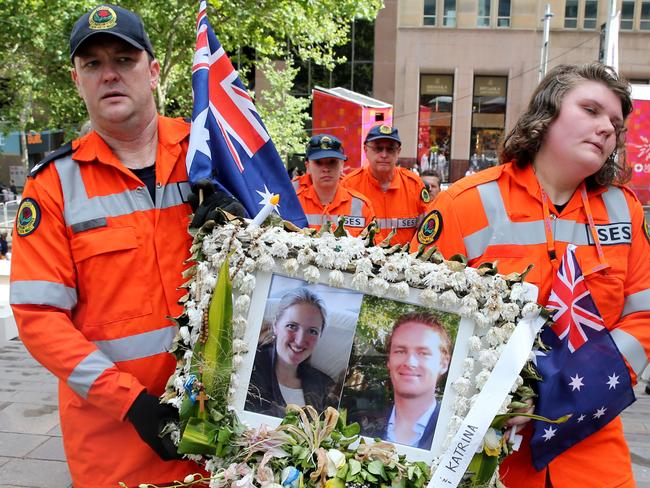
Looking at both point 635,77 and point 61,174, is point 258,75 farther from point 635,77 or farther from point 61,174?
point 61,174

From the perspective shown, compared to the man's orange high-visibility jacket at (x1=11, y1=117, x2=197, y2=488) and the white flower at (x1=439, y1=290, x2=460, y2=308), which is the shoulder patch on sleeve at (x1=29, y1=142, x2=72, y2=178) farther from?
the white flower at (x1=439, y1=290, x2=460, y2=308)

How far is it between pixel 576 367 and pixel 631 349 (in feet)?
0.94

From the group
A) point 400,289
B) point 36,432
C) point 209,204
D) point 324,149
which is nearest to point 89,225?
point 209,204

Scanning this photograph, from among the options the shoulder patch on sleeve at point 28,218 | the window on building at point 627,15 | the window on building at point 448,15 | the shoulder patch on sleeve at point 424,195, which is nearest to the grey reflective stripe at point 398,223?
the shoulder patch on sleeve at point 424,195

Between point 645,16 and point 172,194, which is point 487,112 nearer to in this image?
point 645,16

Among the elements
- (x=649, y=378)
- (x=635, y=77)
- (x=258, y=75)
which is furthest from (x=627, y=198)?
(x=635, y=77)

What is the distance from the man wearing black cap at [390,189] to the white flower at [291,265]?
4.50m

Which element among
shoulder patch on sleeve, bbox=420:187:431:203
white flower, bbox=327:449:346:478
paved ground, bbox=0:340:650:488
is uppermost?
shoulder patch on sleeve, bbox=420:187:431:203

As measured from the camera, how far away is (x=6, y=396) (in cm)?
520

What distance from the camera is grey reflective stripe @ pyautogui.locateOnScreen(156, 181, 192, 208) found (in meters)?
2.25

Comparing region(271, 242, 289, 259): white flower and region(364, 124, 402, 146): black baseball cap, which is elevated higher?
region(364, 124, 402, 146): black baseball cap

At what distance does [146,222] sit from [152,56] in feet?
2.09

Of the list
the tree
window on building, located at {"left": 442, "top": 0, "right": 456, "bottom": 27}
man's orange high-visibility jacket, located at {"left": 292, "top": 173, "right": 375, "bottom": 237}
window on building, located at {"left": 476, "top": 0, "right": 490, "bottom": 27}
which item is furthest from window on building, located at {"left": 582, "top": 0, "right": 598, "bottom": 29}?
man's orange high-visibility jacket, located at {"left": 292, "top": 173, "right": 375, "bottom": 237}

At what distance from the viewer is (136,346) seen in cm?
216
